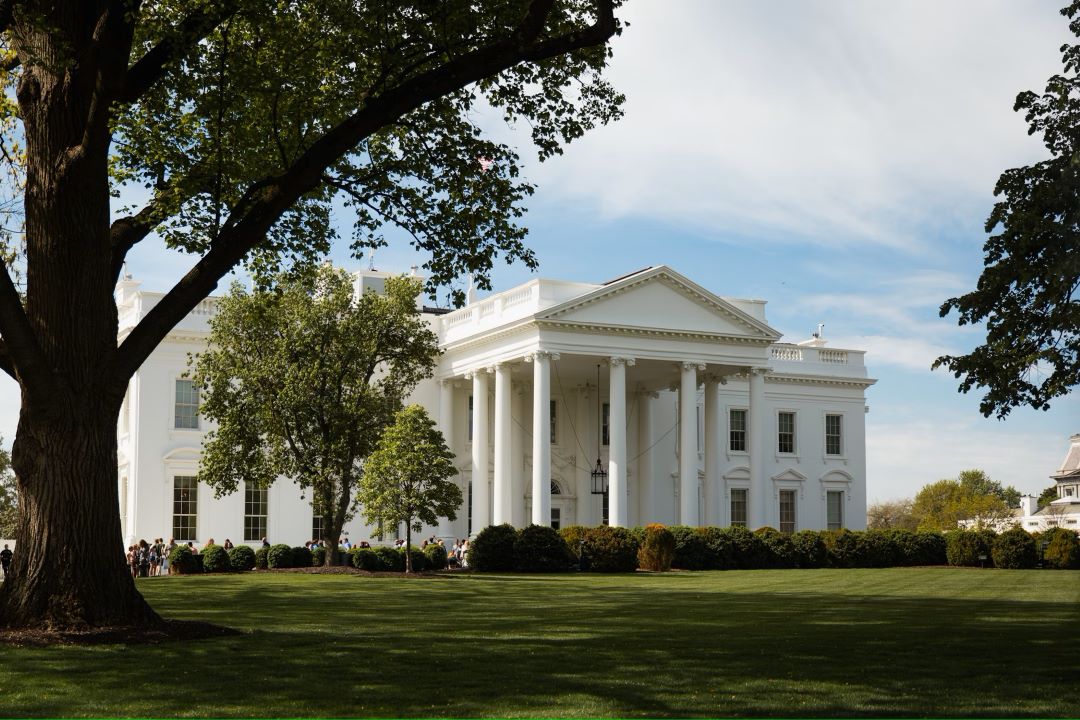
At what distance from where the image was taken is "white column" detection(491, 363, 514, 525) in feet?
153

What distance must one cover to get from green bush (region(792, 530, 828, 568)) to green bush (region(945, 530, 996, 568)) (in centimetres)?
450

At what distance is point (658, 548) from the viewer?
40.5m

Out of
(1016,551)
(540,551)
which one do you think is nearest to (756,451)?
(1016,551)

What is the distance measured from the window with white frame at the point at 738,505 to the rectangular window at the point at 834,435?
4984 millimetres

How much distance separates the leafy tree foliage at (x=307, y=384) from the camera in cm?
3738

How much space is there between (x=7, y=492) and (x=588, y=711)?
68.7 meters

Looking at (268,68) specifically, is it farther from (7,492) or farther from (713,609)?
(7,492)

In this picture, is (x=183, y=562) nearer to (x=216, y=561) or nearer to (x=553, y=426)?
(x=216, y=561)

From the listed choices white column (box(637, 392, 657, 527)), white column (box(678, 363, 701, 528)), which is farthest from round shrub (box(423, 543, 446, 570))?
white column (box(637, 392, 657, 527))

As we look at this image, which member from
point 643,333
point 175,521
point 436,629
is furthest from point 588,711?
point 175,521

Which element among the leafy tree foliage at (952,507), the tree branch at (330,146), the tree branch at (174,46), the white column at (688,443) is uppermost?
the tree branch at (174,46)

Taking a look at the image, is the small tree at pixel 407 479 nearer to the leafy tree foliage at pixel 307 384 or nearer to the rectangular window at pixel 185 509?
the leafy tree foliage at pixel 307 384

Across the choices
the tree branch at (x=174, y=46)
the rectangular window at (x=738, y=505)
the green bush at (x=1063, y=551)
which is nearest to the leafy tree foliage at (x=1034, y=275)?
the tree branch at (x=174, y=46)

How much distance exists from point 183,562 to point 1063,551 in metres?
28.9
